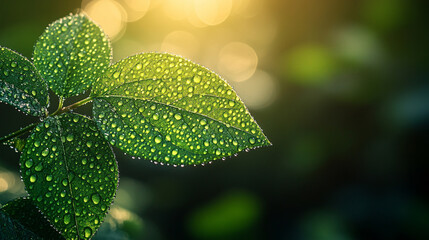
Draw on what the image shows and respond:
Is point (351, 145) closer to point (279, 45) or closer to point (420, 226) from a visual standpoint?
point (420, 226)

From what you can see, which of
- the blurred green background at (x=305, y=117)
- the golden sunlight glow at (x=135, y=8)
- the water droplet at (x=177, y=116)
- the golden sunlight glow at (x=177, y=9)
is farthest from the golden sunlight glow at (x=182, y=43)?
the water droplet at (x=177, y=116)

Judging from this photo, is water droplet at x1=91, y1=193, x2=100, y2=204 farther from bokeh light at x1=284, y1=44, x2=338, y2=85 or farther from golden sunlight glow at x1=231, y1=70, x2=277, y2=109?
bokeh light at x1=284, y1=44, x2=338, y2=85

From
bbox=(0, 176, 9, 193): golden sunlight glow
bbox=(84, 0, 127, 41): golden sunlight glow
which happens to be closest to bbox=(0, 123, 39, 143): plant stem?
bbox=(0, 176, 9, 193): golden sunlight glow

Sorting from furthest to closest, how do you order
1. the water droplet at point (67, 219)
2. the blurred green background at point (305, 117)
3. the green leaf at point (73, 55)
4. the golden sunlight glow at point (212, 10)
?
the golden sunlight glow at point (212, 10), the blurred green background at point (305, 117), the green leaf at point (73, 55), the water droplet at point (67, 219)

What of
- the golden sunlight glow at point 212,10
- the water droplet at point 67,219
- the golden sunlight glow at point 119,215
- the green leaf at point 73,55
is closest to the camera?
the water droplet at point 67,219

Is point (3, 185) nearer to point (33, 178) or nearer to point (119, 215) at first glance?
point (119, 215)

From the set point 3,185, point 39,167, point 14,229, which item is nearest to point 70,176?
point 39,167

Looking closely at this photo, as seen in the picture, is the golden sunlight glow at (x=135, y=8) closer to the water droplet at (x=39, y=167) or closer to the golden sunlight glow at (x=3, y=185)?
the golden sunlight glow at (x=3, y=185)
